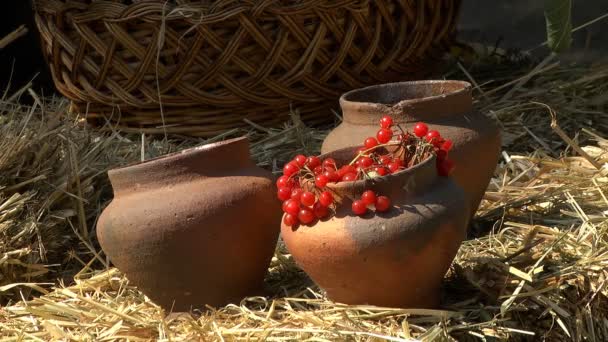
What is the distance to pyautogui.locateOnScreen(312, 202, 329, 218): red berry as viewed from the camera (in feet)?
4.77

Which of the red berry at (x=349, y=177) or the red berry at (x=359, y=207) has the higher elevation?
the red berry at (x=349, y=177)

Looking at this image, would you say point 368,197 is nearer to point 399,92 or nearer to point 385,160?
point 385,160

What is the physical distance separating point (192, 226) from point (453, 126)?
54 centimetres

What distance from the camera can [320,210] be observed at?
1.46 meters

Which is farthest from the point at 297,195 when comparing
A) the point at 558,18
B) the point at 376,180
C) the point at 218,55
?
the point at 218,55

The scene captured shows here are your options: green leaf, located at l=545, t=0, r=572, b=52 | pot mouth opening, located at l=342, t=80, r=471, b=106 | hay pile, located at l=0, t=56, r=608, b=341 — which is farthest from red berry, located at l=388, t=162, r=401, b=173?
pot mouth opening, located at l=342, t=80, r=471, b=106

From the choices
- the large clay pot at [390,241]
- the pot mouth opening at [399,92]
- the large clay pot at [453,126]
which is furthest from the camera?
the pot mouth opening at [399,92]

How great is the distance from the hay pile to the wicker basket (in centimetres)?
10

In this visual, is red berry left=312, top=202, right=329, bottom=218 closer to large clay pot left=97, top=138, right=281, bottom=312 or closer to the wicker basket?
large clay pot left=97, top=138, right=281, bottom=312

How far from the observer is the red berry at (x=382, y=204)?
56.0 inches

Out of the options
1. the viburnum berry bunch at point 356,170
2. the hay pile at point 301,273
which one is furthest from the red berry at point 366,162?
the hay pile at point 301,273

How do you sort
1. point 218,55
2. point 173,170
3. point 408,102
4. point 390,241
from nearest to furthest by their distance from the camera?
point 390,241
point 173,170
point 408,102
point 218,55

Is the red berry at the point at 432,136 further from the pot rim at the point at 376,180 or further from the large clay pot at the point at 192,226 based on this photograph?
the large clay pot at the point at 192,226

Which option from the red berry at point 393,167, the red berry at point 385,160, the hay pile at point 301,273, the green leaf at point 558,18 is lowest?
the hay pile at point 301,273
